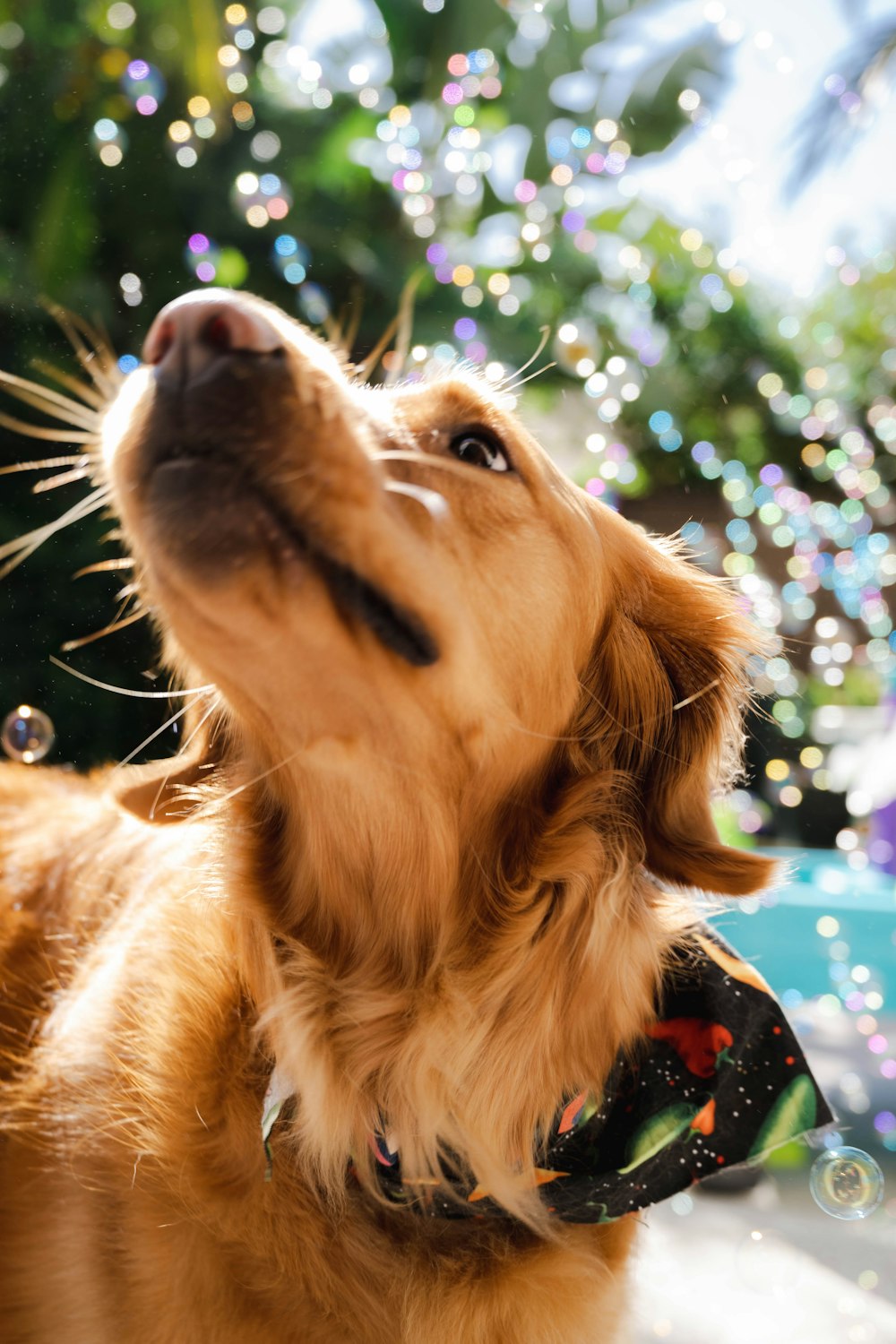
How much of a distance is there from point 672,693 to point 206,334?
27.6 inches

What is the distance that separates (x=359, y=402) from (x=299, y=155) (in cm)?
104

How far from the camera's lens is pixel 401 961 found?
38.8 inches

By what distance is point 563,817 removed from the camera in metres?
1.02

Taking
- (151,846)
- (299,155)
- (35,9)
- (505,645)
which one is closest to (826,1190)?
(505,645)

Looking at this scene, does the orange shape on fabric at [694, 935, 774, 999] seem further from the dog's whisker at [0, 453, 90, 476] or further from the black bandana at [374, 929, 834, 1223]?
the dog's whisker at [0, 453, 90, 476]

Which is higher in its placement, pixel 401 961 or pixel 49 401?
pixel 49 401

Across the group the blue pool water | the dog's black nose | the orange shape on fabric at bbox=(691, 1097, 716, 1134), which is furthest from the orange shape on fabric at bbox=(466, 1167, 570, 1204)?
the blue pool water

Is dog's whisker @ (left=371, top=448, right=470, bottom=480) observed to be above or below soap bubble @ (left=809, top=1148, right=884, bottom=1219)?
above

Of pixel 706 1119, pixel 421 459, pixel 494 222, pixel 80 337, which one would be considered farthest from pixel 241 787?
pixel 494 222

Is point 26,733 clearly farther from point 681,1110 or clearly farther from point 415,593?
point 681,1110

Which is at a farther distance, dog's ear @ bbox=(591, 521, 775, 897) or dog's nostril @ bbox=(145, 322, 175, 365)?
dog's ear @ bbox=(591, 521, 775, 897)

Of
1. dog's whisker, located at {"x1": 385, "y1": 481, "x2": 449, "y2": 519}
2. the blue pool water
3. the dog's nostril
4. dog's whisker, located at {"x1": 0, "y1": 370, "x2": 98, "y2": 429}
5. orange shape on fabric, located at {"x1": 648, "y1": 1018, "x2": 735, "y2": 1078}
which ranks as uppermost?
the dog's nostril

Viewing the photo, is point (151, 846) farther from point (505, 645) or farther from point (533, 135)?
point (533, 135)

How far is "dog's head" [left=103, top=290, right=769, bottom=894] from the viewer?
2.21 ft
